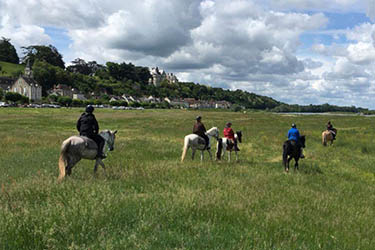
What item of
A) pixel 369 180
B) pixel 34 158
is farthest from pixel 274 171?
pixel 34 158

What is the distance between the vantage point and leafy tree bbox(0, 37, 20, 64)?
179 meters

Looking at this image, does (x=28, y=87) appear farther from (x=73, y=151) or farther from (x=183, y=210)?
(x=183, y=210)

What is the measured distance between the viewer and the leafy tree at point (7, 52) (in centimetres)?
17888

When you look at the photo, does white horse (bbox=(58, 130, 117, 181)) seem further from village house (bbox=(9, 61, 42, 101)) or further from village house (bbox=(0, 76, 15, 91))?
village house (bbox=(0, 76, 15, 91))

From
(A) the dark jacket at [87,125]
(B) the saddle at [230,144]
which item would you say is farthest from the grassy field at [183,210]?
(B) the saddle at [230,144]

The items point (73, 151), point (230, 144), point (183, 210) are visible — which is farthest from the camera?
point (230, 144)

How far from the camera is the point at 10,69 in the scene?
163500mm

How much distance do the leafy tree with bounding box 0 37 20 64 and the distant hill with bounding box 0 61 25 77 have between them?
8913mm

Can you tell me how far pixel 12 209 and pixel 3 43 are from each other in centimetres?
21708

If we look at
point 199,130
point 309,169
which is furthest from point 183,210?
point 309,169

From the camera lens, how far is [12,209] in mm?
6266

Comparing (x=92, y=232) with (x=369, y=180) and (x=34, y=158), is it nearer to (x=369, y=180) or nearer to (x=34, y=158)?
(x=34, y=158)

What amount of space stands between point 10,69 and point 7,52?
82.0ft

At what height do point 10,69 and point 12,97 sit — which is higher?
point 10,69
